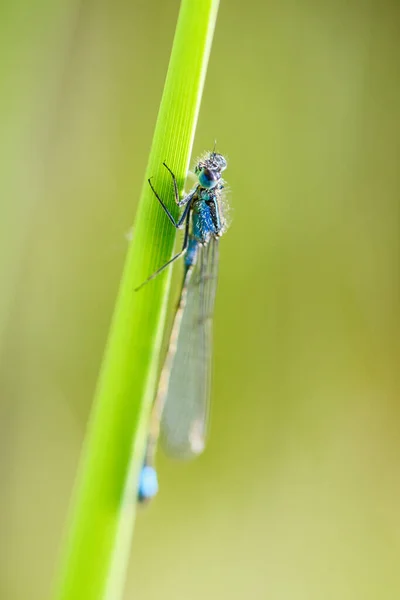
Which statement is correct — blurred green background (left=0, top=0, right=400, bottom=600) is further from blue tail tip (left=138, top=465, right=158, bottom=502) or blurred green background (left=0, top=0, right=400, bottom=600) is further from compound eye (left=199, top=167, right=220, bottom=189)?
blue tail tip (left=138, top=465, right=158, bottom=502)

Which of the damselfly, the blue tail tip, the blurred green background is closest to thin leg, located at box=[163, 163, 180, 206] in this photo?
the damselfly

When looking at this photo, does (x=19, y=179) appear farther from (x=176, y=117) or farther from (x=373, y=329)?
(x=373, y=329)

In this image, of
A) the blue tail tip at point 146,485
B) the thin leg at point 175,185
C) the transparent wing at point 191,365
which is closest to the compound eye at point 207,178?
the transparent wing at point 191,365

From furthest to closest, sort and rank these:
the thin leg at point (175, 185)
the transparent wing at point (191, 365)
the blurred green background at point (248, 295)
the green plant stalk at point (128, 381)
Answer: the blurred green background at point (248, 295)
the transparent wing at point (191, 365)
the thin leg at point (175, 185)
the green plant stalk at point (128, 381)

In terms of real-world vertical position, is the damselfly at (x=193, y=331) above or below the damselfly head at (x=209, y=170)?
below

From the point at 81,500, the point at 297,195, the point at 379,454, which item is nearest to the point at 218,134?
the point at 297,195

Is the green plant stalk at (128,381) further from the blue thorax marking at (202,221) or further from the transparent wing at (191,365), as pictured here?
the transparent wing at (191,365)

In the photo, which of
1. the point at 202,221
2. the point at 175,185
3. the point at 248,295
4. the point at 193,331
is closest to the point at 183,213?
the point at 202,221

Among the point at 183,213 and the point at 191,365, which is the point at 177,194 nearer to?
the point at 183,213
